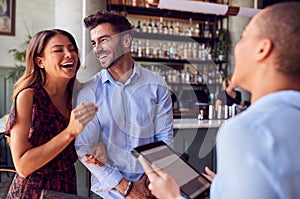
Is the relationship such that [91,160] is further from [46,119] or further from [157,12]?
[157,12]

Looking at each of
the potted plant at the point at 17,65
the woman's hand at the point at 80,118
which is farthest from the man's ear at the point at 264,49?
the potted plant at the point at 17,65

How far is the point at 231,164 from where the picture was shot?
0.62 metres

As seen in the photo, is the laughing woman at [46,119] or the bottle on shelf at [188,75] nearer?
the laughing woman at [46,119]

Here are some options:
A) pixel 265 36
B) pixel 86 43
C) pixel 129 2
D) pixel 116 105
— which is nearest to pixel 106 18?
pixel 116 105

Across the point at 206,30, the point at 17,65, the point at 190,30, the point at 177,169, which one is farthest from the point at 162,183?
the point at 206,30

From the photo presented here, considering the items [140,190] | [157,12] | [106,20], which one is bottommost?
[140,190]

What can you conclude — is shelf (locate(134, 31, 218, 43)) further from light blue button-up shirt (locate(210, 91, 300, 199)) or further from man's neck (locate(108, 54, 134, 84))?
light blue button-up shirt (locate(210, 91, 300, 199))

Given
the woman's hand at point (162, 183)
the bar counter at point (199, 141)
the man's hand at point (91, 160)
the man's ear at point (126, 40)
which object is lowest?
the bar counter at point (199, 141)

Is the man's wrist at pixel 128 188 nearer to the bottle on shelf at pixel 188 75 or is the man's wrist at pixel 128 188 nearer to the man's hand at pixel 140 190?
the man's hand at pixel 140 190

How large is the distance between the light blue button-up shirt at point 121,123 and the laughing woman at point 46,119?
3.4 inches

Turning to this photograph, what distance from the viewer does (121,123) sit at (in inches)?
58.7

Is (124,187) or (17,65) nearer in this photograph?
(124,187)

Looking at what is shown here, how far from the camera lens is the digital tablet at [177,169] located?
0.85 meters

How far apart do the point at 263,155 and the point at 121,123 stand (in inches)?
37.4
